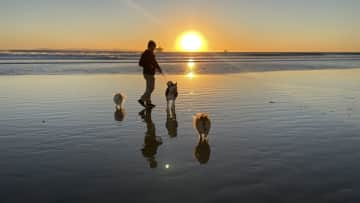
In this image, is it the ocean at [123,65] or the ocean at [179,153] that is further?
the ocean at [123,65]

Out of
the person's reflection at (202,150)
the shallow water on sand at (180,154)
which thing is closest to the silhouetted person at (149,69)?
the shallow water on sand at (180,154)

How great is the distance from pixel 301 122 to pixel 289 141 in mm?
2150

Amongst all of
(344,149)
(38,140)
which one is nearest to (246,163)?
(344,149)

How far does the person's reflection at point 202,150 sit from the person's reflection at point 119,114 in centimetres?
328

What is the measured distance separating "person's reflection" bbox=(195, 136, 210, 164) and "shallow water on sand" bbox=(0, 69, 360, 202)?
0.30 feet

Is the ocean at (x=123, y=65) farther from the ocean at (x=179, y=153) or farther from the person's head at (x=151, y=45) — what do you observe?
the ocean at (x=179, y=153)

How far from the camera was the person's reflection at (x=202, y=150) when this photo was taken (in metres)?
6.78

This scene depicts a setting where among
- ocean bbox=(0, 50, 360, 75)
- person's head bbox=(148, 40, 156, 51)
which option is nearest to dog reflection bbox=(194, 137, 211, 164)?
person's head bbox=(148, 40, 156, 51)

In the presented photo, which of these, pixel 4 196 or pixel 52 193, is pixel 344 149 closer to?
pixel 52 193

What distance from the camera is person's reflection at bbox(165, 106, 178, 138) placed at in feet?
29.6

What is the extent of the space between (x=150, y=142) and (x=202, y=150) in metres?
1.33

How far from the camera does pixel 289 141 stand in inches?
313

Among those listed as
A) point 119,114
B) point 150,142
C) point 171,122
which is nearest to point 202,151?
point 150,142

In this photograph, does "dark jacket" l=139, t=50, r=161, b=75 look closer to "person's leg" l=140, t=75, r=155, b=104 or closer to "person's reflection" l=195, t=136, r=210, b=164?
"person's leg" l=140, t=75, r=155, b=104
